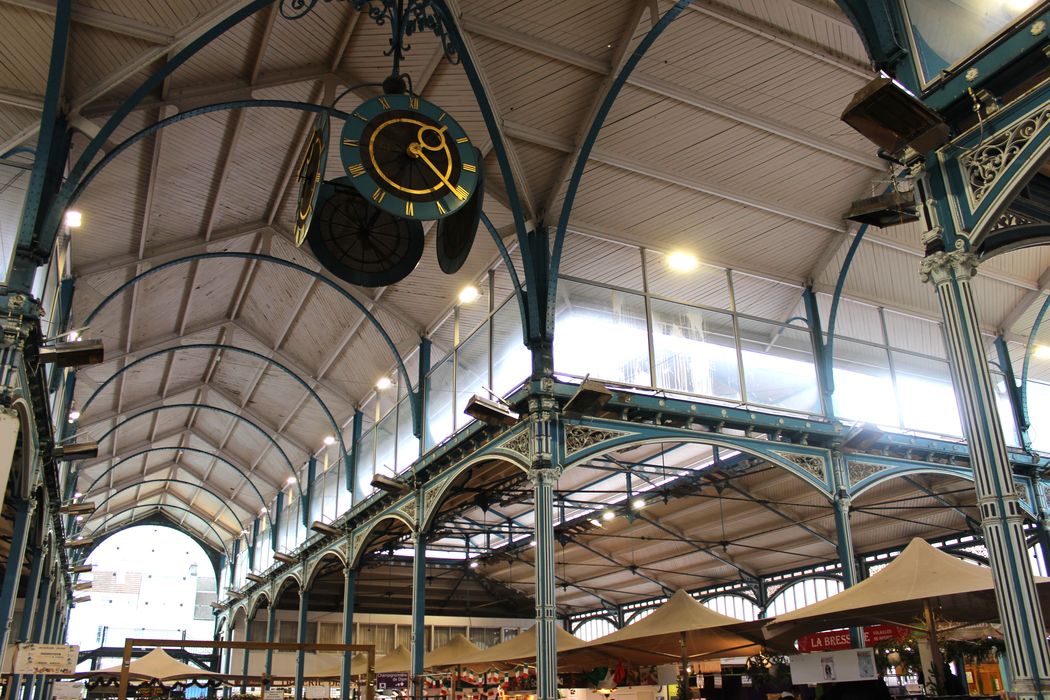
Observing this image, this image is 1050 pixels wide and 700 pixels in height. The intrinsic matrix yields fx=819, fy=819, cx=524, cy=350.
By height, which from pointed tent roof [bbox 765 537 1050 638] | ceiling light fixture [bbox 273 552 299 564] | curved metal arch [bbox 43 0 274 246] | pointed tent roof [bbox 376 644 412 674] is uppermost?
curved metal arch [bbox 43 0 274 246]

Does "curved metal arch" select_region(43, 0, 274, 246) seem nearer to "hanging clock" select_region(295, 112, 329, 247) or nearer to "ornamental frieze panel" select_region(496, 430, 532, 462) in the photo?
"hanging clock" select_region(295, 112, 329, 247)

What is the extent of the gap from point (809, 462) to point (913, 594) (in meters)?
7.23

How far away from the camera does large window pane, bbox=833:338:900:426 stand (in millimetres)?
18156

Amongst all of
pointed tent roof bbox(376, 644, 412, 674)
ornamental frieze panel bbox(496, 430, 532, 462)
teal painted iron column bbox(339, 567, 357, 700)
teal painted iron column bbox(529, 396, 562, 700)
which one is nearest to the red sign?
teal painted iron column bbox(529, 396, 562, 700)

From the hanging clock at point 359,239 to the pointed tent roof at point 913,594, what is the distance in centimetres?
708

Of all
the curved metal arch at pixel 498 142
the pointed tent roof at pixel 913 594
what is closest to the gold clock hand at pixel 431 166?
the curved metal arch at pixel 498 142

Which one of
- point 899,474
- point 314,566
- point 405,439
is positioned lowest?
point 314,566

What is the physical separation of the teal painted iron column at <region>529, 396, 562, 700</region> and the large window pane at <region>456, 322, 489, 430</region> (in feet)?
11.1

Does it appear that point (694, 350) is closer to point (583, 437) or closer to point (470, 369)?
point (583, 437)

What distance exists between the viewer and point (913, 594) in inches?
380

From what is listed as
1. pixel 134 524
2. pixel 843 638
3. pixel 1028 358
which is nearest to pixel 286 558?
pixel 843 638

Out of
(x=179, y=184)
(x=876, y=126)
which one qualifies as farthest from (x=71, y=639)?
(x=876, y=126)

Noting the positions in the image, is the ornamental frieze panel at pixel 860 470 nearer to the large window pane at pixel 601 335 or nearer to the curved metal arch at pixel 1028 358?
the large window pane at pixel 601 335

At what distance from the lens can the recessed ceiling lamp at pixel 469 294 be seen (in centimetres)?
1861
